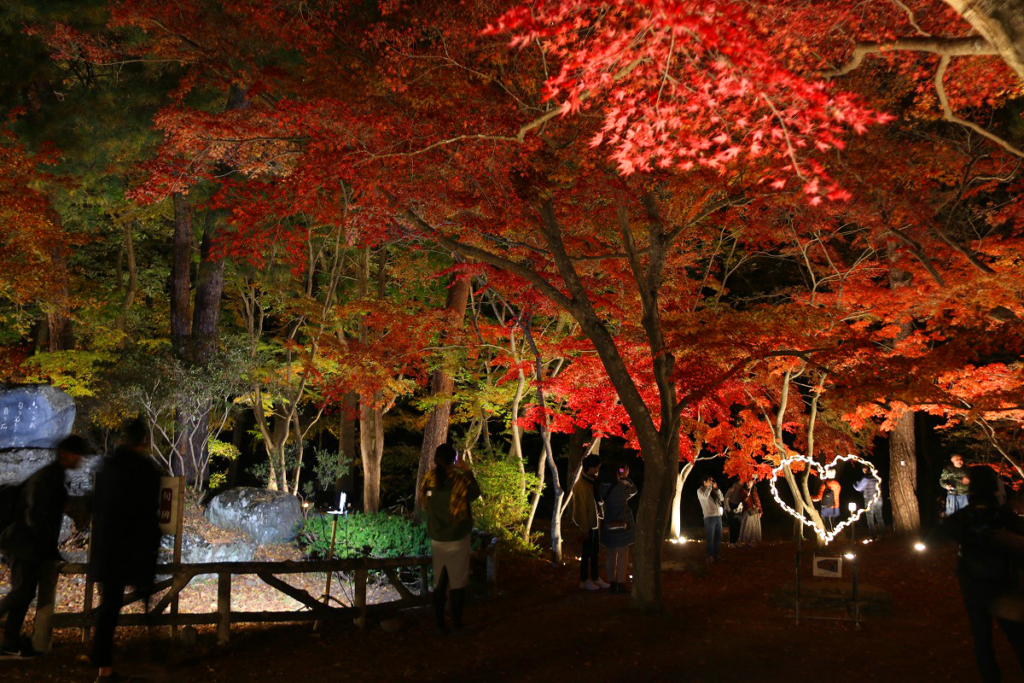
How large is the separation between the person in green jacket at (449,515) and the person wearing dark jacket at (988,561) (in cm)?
389

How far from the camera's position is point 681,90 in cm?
610

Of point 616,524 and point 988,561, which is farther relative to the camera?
point 616,524

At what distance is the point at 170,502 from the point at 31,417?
10161mm

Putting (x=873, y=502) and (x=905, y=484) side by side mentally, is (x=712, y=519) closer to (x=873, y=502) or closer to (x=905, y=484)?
(x=873, y=502)

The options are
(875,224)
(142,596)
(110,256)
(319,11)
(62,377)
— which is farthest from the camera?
(110,256)

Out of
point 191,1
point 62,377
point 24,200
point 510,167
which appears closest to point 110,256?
point 62,377

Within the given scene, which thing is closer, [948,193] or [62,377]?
[948,193]

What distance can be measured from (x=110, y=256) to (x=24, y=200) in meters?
13.2

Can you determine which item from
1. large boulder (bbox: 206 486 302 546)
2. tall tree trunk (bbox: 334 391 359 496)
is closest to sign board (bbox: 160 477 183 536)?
large boulder (bbox: 206 486 302 546)

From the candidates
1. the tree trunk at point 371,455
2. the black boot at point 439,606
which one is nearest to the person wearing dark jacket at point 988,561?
the black boot at point 439,606

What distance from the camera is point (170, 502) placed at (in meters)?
6.11

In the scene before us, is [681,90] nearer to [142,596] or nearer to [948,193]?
[142,596]

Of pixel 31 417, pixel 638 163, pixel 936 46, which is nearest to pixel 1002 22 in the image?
pixel 936 46

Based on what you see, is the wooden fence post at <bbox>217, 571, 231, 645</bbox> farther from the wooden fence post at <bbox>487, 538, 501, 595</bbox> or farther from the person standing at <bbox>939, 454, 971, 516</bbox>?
the person standing at <bbox>939, 454, 971, 516</bbox>
